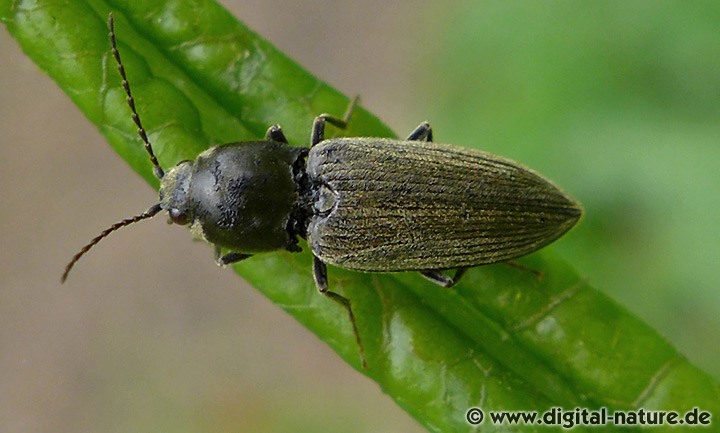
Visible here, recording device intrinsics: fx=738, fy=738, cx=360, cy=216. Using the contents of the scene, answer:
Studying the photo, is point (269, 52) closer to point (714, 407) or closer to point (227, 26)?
point (227, 26)

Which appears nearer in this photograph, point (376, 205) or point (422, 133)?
point (376, 205)

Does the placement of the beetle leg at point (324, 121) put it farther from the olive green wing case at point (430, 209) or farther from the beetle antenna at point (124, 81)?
the beetle antenna at point (124, 81)

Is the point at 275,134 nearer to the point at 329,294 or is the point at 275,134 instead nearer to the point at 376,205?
the point at 376,205

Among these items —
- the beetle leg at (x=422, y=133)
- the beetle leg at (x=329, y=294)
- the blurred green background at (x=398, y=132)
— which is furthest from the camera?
the blurred green background at (x=398, y=132)

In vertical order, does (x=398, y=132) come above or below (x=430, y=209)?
below

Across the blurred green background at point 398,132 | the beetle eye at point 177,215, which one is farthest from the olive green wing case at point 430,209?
the blurred green background at point 398,132

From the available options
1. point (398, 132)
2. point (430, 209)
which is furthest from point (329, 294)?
point (398, 132)
